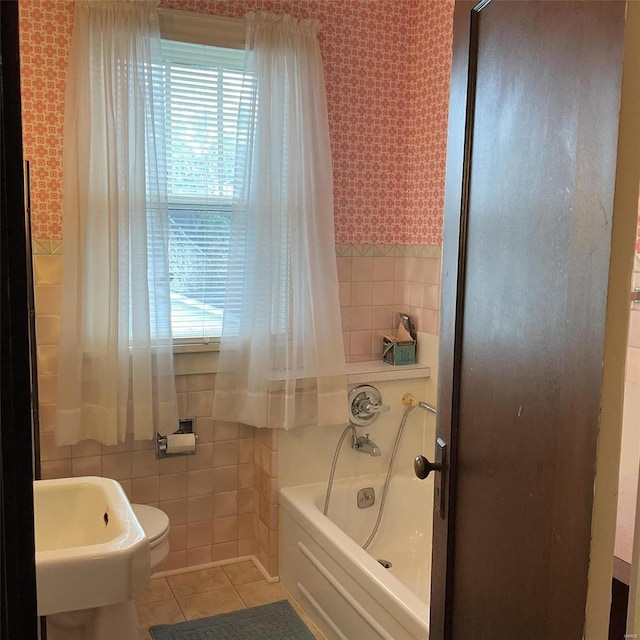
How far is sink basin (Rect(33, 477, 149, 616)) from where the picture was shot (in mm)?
1665

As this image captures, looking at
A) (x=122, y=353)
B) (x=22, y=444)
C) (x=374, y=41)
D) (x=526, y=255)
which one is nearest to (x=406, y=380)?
(x=122, y=353)

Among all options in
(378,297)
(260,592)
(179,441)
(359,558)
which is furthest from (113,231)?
(260,592)

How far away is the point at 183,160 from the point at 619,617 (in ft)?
8.04

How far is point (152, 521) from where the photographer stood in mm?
2662

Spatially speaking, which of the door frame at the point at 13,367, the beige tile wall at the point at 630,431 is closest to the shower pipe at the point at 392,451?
the beige tile wall at the point at 630,431

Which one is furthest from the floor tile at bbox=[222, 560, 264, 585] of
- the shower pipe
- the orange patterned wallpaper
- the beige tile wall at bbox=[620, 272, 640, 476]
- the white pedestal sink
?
the beige tile wall at bbox=[620, 272, 640, 476]

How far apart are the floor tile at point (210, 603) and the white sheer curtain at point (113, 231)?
0.74m

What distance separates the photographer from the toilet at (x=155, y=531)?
255cm

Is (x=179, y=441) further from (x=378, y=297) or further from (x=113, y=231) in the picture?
(x=378, y=297)

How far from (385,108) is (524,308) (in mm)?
2306

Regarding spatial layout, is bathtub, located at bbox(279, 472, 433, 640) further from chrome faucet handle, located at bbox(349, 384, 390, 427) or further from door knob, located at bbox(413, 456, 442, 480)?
door knob, located at bbox(413, 456, 442, 480)

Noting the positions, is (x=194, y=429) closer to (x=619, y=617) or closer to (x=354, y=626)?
(x=354, y=626)

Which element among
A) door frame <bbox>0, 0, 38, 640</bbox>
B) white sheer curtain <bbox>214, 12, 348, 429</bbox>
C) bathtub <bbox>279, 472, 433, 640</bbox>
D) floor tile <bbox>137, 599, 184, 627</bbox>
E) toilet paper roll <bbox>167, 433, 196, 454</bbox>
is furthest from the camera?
toilet paper roll <bbox>167, 433, 196, 454</bbox>

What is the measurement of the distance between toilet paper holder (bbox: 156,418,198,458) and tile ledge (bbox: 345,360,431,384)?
746 millimetres
